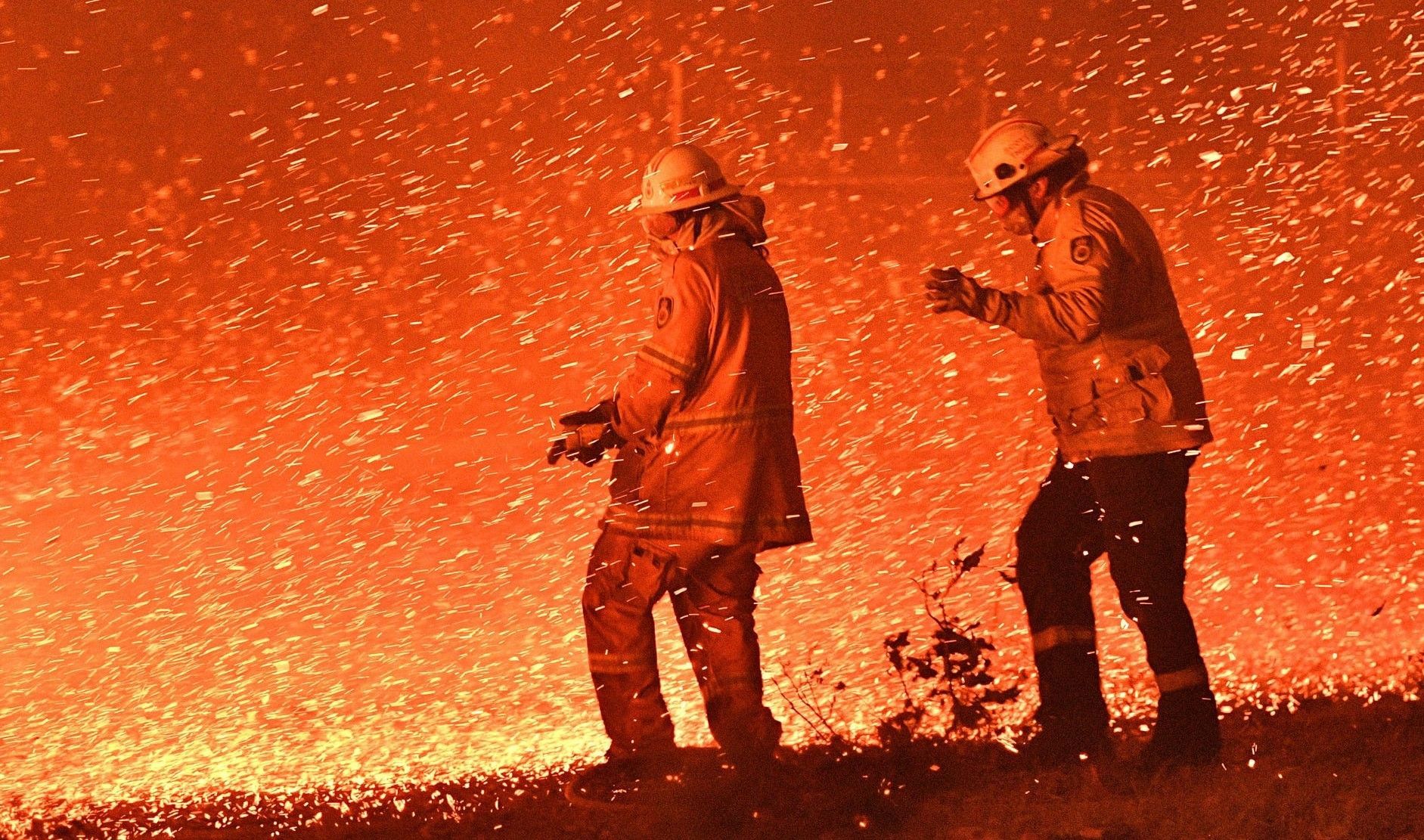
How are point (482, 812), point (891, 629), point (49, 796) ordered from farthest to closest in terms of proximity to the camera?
point (891, 629) → point (49, 796) → point (482, 812)

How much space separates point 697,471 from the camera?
157 inches

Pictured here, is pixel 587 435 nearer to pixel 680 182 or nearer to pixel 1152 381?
pixel 680 182

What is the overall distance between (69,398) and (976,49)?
4.90 m

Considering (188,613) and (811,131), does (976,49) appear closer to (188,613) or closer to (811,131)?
(811,131)

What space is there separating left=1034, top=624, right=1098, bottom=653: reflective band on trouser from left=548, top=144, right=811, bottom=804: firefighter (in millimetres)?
706

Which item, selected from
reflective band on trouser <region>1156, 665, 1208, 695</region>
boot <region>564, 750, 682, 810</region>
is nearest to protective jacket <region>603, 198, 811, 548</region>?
boot <region>564, 750, 682, 810</region>

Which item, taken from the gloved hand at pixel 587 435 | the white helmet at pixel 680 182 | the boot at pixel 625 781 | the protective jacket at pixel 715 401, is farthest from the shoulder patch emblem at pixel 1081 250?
the boot at pixel 625 781

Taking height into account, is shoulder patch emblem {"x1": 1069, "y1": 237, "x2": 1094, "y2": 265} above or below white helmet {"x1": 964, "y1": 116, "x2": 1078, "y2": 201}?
below

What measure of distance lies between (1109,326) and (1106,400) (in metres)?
0.19

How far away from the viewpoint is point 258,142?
8039 millimetres

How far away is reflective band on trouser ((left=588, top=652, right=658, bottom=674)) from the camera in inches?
162

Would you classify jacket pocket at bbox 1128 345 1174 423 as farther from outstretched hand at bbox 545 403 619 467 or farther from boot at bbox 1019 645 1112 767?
outstretched hand at bbox 545 403 619 467

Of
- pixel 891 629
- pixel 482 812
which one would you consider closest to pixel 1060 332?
pixel 482 812

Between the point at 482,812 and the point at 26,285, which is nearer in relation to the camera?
the point at 482,812
